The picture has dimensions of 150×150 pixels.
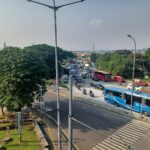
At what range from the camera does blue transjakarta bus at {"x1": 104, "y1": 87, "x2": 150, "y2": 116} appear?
88.1 ft

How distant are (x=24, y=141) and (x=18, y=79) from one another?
628 cm

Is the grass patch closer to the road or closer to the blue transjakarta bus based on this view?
the road

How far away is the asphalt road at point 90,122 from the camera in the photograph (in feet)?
65.0

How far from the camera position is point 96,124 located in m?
23.9

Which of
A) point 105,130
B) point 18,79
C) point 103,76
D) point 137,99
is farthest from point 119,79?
point 18,79

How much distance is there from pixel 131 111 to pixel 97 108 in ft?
16.1

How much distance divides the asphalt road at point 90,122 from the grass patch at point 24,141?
3485 mm

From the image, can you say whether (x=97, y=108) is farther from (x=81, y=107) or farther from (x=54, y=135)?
(x=54, y=135)

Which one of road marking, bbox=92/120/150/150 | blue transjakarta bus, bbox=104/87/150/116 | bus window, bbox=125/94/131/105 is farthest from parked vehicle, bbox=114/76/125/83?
road marking, bbox=92/120/150/150

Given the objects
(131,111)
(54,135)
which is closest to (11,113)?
(54,135)

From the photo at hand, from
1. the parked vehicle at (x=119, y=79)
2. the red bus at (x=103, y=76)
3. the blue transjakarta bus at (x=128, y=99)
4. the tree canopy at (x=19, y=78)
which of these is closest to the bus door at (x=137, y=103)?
the blue transjakarta bus at (x=128, y=99)

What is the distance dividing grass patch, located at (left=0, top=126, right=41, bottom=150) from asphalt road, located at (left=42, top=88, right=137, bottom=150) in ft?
11.4

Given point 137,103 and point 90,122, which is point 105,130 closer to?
point 90,122

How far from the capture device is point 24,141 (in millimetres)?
19438
